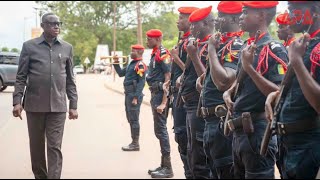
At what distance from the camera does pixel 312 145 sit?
3.22 m

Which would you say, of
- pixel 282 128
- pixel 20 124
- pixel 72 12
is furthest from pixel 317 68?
pixel 72 12

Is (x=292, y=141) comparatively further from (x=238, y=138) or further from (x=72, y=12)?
(x=72, y=12)

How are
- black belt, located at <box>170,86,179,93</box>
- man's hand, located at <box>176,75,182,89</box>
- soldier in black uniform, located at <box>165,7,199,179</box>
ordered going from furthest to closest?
black belt, located at <box>170,86,179,93</box> → soldier in black uniform, located at <box>165,7,199,179</box> → man's hand, located at <box>176,75,182,89</box>

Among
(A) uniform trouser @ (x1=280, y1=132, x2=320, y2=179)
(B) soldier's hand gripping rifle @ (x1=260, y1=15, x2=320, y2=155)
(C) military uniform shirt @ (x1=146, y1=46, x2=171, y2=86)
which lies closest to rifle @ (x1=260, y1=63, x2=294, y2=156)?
(B) soldier's hand gripping rifle @ (x1=260, y1=15, x2=320, y2=155)

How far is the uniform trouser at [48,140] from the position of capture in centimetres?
494

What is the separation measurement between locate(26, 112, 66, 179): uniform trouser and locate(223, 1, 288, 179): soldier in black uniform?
1.92 metres

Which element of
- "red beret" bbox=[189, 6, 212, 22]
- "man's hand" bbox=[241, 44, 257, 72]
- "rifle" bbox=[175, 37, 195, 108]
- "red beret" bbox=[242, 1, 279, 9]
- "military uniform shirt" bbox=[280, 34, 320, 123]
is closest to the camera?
"military uniform shirt" bbox=[280, 34, 320, 123]

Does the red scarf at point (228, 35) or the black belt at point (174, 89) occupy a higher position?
the red scarf at point (228, 35)

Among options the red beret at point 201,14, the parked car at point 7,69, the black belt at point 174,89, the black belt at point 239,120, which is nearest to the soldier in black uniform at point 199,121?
the red beret at point 201,14

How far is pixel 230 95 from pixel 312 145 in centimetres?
82

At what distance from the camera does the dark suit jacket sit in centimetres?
499

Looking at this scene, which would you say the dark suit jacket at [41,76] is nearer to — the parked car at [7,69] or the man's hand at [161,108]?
the man's hand at [161,108]

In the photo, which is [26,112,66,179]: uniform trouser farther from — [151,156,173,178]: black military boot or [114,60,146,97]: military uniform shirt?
[114,60,146,97]: military uniform shirt

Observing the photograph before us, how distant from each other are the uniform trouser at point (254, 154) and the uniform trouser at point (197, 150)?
3.27 feet
